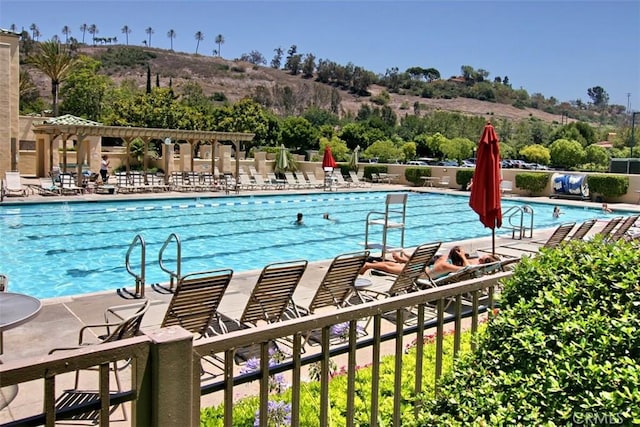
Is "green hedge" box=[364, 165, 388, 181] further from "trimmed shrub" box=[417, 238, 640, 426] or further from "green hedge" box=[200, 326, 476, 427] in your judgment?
"trimmed shrub" box=[417, 238, 640, 426]

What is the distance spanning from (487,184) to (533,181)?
18.3m

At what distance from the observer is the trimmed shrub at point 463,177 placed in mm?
28364

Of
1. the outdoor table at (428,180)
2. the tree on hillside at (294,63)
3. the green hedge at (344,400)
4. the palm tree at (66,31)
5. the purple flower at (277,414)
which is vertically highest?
the palm tree at (66,31)

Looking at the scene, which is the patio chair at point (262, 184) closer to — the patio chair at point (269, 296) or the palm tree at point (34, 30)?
the patio chair at point (269, 296)

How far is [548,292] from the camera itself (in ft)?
8.96

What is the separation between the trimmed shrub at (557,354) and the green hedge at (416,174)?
28.0 meters

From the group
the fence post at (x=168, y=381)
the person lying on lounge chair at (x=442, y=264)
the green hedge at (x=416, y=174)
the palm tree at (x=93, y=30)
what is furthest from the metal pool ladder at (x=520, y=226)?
the palm tree at (x=93, y=30)

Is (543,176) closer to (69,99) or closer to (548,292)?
(548,292)

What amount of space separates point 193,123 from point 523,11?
29.3 meters

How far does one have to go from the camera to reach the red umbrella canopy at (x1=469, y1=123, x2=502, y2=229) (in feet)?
29.9

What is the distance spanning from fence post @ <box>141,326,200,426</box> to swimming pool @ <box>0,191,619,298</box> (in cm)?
810

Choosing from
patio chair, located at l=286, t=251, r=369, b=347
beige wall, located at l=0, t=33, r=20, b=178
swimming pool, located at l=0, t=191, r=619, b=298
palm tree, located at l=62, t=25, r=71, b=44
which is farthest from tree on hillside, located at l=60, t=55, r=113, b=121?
palm tree, located at l=62, t=25, r=71, b=44

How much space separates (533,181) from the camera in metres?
26.0

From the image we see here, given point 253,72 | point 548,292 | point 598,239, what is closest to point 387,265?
point 598,239
